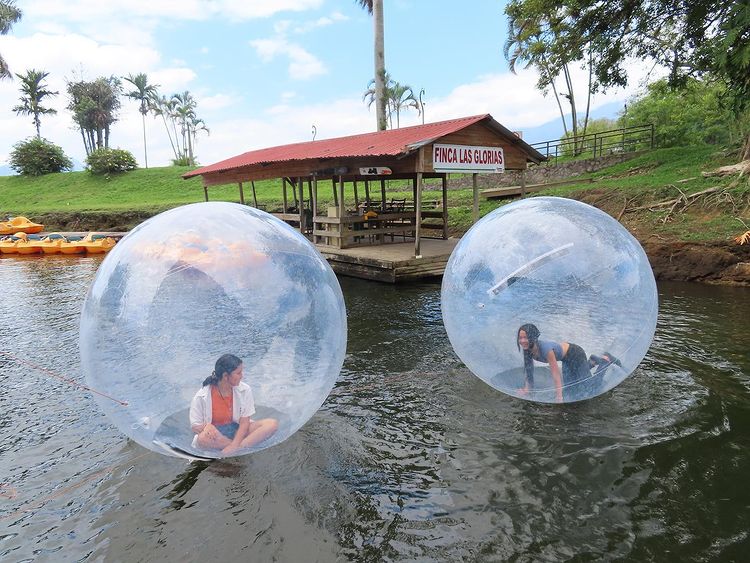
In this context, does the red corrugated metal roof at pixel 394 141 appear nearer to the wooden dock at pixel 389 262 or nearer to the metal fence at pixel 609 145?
the wooden dock at pixel 389 262

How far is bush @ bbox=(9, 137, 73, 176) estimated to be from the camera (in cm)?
4016

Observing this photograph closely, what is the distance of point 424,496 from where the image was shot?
3.84m

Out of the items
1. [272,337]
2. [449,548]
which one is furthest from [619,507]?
Result: [272,337]

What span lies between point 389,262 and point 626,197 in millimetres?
7747

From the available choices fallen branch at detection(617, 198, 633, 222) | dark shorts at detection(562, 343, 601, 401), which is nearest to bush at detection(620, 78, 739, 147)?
fallen branch at detection(617, 198, 633, 222)

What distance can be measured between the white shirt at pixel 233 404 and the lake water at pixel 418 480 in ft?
2.66

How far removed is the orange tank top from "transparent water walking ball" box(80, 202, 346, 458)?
0.13 m

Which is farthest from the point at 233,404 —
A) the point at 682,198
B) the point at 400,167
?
the point at 682,198

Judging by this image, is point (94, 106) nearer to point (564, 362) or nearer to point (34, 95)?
point (34, 95)

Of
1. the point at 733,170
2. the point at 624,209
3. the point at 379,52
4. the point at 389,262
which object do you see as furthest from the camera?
the point at 379,52

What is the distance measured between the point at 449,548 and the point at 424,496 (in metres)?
0.56

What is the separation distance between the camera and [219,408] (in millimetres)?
3398

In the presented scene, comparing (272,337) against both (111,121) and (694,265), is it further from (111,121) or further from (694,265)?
(111,121)

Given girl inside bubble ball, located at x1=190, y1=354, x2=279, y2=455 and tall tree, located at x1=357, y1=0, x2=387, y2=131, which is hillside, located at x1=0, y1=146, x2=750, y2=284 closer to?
tall tree, located at x1=357, y1=0, x2=387, y2=131
